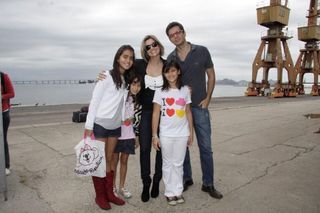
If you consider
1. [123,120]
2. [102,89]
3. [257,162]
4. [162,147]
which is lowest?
[257,162]

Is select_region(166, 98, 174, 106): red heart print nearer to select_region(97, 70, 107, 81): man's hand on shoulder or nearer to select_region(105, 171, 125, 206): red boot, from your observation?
select_region(97, 70, 107, 81): man's hand on shoulder

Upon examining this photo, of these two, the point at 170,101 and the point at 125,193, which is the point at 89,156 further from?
the point at 170,101

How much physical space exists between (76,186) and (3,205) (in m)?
0.91

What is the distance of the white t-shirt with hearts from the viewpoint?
331cm

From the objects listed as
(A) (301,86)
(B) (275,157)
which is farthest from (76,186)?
(A) (301,86)

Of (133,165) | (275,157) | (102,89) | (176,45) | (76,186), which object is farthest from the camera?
(275,157)

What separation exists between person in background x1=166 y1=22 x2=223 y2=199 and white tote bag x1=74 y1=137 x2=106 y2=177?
125 cm

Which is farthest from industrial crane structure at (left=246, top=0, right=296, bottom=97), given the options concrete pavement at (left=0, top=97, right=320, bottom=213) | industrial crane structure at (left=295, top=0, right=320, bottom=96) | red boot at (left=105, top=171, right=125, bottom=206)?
red boot at (left=105, top=171, right=125, bottom=206)

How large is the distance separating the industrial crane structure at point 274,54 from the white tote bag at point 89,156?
3141 cm

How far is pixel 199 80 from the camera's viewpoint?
142 inches

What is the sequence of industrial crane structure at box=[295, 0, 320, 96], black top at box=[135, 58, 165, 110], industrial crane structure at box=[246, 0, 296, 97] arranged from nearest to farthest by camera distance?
1. black top at box=[135, 58, 165, 110]
2. industrial crane structure at box=[246, 0, 296, 97]
3. industrial crane structure at box=[295, 0, 320, 96]

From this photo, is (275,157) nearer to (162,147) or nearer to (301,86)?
(162,147)

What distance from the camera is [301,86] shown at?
147 ft

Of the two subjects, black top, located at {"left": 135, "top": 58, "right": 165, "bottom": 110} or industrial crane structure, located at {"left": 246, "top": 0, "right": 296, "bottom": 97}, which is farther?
industrial crane structure, located at {"left": 246, "top": 0, "right": 296, "bottom": 97}
